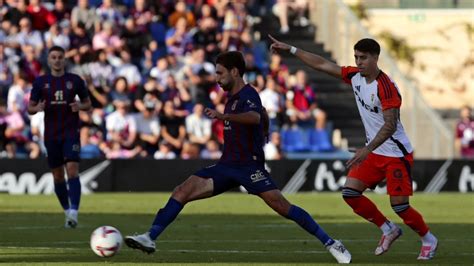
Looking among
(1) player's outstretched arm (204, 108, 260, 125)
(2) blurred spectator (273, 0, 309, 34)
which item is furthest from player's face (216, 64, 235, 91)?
(2) blurred spectator (273, 0, 309, 34)

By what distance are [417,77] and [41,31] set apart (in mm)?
16142

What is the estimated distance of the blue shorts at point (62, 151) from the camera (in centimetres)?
1702

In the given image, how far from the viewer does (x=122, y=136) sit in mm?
26641

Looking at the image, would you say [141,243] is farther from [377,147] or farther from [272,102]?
[272,102]

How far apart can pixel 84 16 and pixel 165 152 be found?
12.4ft

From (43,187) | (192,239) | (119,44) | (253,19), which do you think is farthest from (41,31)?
(192,239)

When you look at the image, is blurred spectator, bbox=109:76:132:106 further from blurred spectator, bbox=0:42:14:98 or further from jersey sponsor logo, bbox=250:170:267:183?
jersey sponsor logo, bbox=250:170:267:183

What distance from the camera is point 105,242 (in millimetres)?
12086

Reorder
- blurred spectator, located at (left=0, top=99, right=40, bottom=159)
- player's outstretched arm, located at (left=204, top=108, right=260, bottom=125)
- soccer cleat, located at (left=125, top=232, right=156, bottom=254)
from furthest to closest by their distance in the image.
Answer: blurred spectator, located at (left=0, top=99, right=40, bottom=159)
soccer cleat, located at (left=125, top=232, right=156, bottom=254)
player's outstretched arm, located at (left=204, top=108, right=260, bottom=125)

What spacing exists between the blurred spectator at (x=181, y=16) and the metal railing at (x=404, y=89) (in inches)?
147

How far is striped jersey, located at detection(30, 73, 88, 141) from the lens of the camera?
A: 17.0 meters

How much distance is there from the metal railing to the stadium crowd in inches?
71.2

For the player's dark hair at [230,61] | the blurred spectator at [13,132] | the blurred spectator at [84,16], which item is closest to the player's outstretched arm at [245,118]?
the player's dark hair at [230,61]

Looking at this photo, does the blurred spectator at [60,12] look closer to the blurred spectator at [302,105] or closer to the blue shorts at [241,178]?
the blurred spectator at [302,105]
